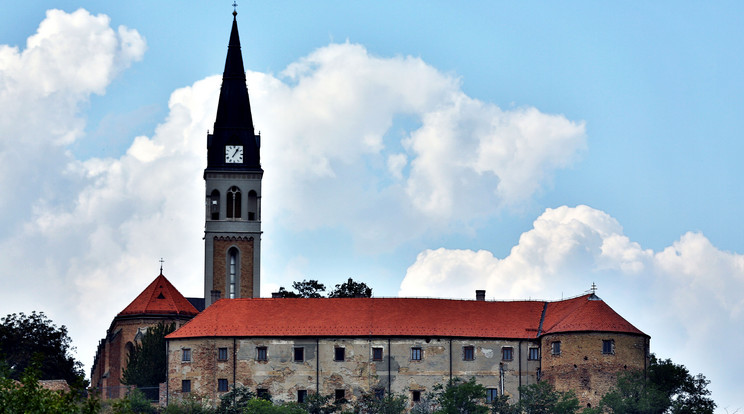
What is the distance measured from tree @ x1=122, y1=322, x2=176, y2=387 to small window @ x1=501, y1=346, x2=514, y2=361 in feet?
71.2

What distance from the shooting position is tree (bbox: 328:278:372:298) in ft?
398

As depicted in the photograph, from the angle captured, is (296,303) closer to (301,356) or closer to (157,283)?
(301,356)

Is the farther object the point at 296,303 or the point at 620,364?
the point at 296,303

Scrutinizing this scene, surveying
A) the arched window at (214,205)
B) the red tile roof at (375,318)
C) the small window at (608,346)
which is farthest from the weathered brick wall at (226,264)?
the small window at (608,346)

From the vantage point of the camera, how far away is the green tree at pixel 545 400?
322 ft

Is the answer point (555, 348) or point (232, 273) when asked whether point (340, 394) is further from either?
point (232, 273)

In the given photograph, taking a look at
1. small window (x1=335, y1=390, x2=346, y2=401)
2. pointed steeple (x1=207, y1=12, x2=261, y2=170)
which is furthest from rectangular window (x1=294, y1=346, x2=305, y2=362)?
pointed steeple (x1=207, y1=12, x2=261, y2=170)

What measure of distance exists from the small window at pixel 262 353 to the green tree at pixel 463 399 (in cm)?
1115

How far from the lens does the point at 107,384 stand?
115 m

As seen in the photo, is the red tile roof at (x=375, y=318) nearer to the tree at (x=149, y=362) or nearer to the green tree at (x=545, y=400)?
the tree at (x=149, y=362)

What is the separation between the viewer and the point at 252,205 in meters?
131

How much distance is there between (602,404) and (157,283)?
35762 millimetres

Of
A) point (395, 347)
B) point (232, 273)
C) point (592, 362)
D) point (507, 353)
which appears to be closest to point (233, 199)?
point (232, 273)

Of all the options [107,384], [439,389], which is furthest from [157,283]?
[439,389]
